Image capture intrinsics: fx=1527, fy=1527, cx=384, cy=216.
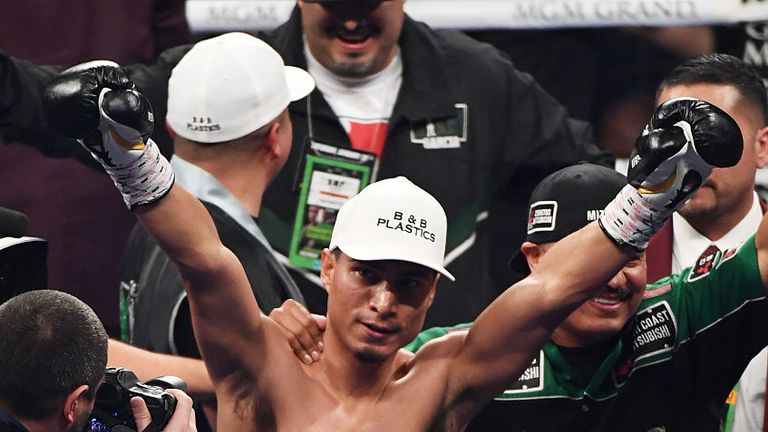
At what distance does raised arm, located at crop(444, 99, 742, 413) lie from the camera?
2521 millimetres

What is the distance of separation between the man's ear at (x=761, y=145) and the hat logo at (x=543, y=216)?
730mm

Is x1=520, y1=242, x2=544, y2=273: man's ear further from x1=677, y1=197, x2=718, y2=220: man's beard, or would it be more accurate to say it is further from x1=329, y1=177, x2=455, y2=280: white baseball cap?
x1=677, y1=197, x2=718, y2=220: man's beard

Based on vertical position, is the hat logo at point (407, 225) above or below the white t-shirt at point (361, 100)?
above

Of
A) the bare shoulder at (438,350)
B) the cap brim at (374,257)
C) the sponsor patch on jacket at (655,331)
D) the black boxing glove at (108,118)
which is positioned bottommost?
the bare shoulder at (438,350)

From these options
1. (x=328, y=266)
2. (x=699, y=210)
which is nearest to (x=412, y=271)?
(x=328, y=266)

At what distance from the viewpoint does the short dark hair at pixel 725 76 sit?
3.64m

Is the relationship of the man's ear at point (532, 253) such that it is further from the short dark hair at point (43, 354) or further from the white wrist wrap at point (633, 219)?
the short dark hair at point (43, 354)

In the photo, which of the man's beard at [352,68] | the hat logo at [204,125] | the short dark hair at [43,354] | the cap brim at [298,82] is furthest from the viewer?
the man's beard at [352,68]

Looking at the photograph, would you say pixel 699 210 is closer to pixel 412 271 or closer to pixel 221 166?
pixel 412 271

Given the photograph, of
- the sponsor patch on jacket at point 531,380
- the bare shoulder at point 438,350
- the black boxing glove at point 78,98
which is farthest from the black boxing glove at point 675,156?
the black boxing glove at point 78,98

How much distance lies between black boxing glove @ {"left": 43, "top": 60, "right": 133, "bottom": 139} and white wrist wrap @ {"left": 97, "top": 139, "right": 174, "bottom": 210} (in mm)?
101

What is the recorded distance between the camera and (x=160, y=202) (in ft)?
8.66

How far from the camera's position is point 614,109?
14.2ft

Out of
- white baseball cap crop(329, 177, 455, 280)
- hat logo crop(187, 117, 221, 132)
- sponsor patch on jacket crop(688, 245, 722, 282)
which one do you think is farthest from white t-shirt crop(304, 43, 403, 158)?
sponsor patch on jacket crop(688, 245, 722, 282)
